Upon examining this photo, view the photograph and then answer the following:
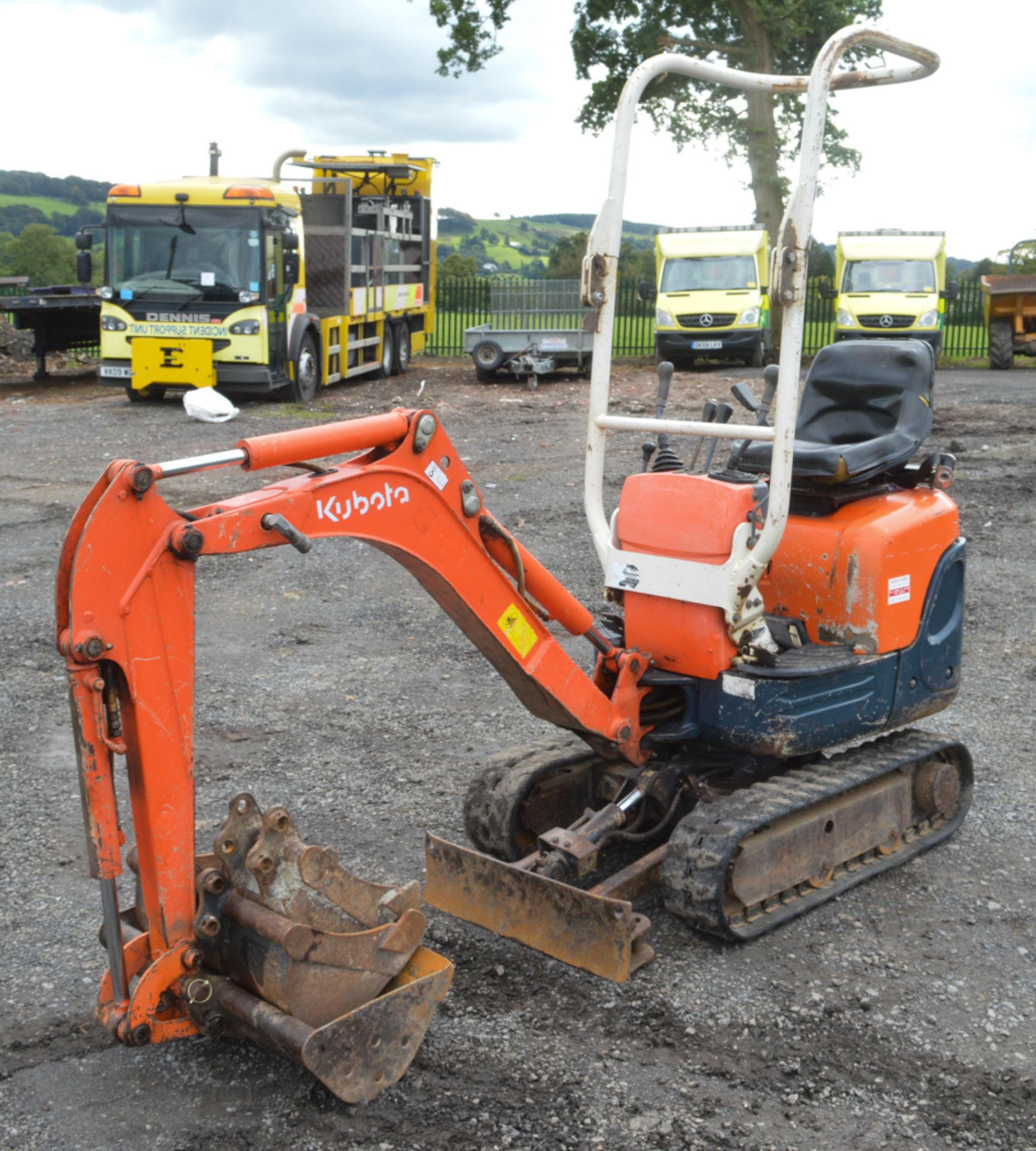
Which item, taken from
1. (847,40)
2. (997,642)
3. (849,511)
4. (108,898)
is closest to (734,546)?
(849,511)

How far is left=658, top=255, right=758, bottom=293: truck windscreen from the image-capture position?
2266cm

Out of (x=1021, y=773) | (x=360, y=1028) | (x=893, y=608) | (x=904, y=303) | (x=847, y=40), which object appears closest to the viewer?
(x=360, y=1028)

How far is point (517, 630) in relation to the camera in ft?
13.5

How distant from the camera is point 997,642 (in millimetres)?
7578

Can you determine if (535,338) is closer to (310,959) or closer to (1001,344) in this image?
(1001,344)

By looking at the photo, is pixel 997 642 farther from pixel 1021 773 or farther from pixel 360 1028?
pixel 360 1028

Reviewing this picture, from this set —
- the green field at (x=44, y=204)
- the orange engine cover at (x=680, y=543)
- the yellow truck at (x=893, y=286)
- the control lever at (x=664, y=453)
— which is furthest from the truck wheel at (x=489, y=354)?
the green field at (x=44, y=204)

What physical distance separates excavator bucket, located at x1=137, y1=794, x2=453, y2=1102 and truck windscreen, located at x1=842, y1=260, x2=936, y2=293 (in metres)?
21.3

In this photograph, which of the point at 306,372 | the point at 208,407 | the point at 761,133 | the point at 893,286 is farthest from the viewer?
the point at 761,133

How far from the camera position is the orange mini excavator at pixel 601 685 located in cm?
317

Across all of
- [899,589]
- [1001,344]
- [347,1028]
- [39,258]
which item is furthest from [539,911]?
[39,258]

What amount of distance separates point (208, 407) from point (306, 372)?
226 cm

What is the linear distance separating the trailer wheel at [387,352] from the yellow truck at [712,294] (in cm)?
471

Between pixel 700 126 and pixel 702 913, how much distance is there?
87.0 ft
